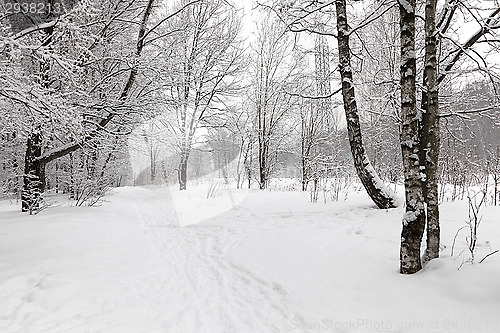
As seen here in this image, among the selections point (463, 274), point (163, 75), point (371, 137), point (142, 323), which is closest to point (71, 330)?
point (142, 323)

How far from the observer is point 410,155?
3182 millimetres

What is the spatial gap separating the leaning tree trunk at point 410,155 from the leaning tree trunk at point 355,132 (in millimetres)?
3265

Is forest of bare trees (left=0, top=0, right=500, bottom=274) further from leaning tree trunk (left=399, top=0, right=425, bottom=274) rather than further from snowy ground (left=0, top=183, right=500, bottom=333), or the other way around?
snowy ground (left=0, top=183, right=500, bottom=333)

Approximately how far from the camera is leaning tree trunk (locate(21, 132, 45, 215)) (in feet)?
22.7

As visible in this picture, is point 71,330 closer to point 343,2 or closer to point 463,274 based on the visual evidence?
point 463,274

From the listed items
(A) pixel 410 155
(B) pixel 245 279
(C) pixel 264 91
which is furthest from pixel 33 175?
(C) pixel 264 91

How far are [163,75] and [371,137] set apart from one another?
1007 centimetres

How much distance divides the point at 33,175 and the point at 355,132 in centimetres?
785

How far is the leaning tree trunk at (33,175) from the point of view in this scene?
22.7ft

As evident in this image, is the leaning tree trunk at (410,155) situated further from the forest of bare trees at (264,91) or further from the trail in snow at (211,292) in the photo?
the trail in snow at (211,292)

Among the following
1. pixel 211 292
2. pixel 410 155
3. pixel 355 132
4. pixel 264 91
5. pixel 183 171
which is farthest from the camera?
pixel 183 171

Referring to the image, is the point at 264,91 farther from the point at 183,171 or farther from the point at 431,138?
the point at 431,138

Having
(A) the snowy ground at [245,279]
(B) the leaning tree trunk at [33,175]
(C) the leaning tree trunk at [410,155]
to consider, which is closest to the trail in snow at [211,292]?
(A) the snowy ground at [245,279]

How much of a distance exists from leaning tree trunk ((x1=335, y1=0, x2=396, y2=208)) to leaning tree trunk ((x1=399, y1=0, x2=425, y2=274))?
326 cm
